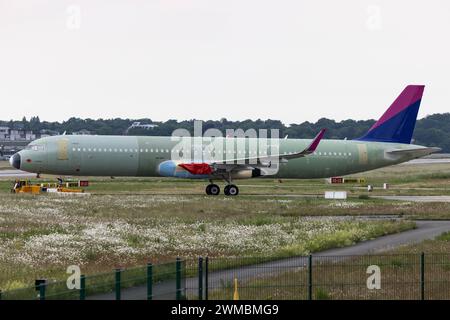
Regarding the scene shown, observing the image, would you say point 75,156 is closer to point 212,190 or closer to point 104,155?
point 104,155

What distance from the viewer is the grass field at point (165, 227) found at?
97.7 ft

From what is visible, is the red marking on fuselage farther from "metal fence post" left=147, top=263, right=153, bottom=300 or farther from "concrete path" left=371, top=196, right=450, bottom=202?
"metal fence post" left=147, top=263, right=153, bottom=300

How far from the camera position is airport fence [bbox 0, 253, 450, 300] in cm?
1858

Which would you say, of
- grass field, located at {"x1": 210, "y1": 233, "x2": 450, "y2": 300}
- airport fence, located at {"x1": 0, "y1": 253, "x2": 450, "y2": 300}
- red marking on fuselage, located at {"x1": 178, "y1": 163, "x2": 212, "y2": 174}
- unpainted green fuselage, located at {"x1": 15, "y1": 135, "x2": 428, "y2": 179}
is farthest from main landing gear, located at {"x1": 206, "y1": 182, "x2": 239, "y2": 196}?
grass field, located at {"x1": 210, "y1": 233, "x2": 450, "y2": 300}

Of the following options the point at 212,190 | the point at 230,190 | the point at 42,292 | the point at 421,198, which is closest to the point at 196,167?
the point at 212,190

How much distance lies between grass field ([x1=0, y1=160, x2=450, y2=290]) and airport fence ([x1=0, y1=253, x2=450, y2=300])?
424 centimetres

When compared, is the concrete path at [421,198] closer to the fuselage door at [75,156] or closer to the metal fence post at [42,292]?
the fuselage door at [75,156]

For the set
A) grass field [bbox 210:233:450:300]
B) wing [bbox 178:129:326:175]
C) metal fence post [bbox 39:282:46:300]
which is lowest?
grass field [bbox 210:233:450:300]

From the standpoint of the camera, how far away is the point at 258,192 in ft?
229

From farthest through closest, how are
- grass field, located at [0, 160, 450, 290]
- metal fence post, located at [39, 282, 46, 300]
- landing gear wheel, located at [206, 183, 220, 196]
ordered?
landing gear wheel, located at [206, 183, 220, 196], grass field, located at [0, 160, 450, 290], metal fence post, located at [39, 282, 46, 300]

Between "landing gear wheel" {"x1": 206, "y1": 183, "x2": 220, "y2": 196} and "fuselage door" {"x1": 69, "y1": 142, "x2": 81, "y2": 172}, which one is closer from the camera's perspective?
"fuselage door" {"x1": 69, "y1": 142, "x2": 81, "y2": 172}

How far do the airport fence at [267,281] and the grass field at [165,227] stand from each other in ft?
13.9
